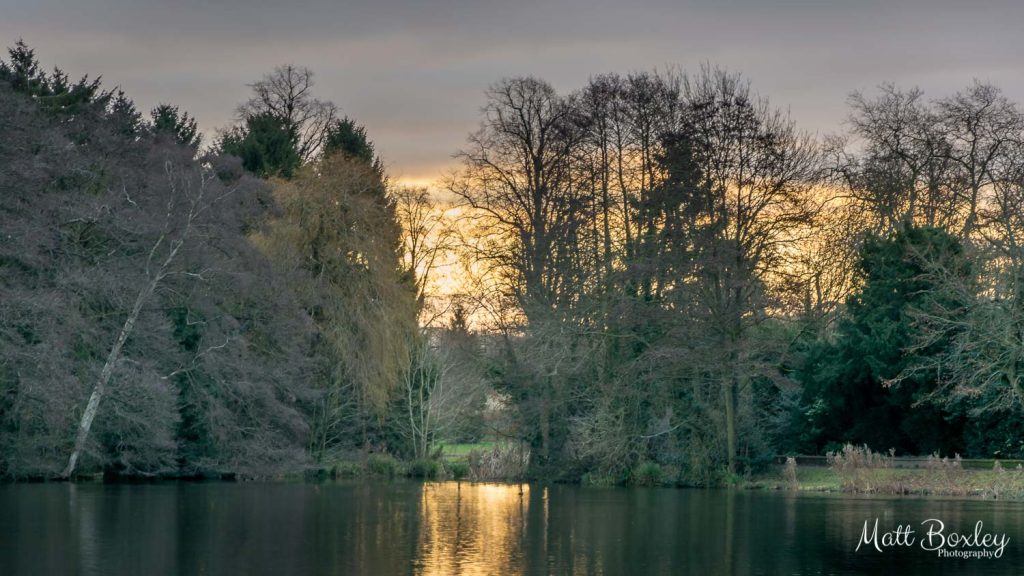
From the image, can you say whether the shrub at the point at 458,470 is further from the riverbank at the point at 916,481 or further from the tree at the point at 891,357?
the tree at the point at 891,357

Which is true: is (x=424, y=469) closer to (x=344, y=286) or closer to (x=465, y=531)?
(x=344, y=286)

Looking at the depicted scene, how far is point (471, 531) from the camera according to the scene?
2702 cm

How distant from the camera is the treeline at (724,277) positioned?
42188 mm

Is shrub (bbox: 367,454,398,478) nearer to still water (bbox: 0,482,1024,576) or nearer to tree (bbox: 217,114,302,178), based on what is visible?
still water (bbox: 0,482,1024,576)

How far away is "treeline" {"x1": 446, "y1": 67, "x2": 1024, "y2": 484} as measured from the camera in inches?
1661

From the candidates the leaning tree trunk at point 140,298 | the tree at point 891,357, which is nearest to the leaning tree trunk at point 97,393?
the leaning tree trunk at point 140,298

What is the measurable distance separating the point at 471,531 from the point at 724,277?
20.2 metres

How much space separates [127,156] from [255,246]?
601cm

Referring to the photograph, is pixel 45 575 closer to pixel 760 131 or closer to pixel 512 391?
pixel 512 391

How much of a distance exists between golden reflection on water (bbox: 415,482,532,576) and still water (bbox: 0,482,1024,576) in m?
0.05

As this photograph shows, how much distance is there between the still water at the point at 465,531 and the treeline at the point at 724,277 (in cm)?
531

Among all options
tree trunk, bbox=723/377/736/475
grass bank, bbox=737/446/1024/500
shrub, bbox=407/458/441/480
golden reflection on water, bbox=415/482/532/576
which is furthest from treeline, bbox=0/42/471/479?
grass bank, bbox=737/446/1024/500

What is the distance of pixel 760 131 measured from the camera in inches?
1768

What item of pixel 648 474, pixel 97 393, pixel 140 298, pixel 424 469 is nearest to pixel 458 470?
pixel 424 469
